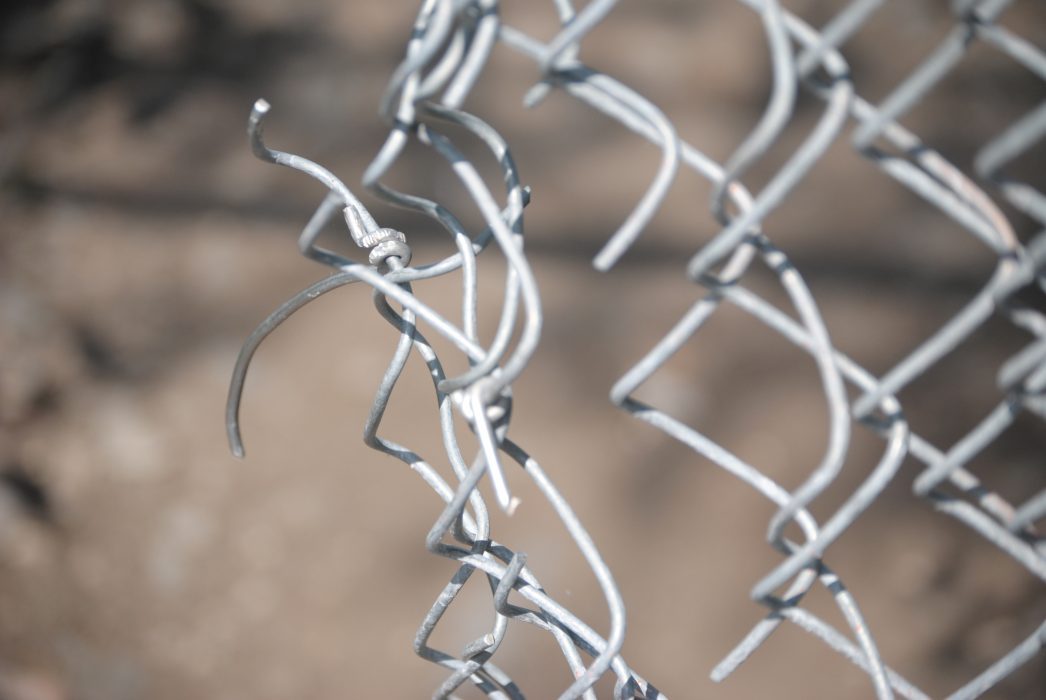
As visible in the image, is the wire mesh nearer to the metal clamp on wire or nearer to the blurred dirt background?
the metal clamp on wire

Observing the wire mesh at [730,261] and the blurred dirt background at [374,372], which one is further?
the blurred dirt background at [374,372]

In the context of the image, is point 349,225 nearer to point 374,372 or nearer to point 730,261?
point 730,261

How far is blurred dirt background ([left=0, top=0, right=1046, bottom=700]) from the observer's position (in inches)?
55.2

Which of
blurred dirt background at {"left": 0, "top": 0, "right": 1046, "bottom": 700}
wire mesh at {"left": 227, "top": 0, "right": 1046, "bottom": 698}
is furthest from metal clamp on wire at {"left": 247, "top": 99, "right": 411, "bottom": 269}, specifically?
blurred dirt background at {"left": 0, "top": 0, "right": 1046, "bottom": 700}

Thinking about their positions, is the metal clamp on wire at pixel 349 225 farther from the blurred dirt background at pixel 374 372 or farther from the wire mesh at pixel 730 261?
the blurred dirt background at pixel 374 372

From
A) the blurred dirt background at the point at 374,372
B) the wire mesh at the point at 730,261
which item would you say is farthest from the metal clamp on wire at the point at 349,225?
the blurred dirt background at the point at 374,372

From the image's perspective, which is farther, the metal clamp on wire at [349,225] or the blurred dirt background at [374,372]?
the blurred dirt background at [374,372]

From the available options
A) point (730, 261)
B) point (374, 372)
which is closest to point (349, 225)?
point (730, 261)

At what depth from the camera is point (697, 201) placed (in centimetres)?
166

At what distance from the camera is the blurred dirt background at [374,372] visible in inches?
55.2

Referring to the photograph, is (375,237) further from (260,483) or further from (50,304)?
(50,304)

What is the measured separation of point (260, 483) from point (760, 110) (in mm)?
1184

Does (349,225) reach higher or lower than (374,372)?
lower

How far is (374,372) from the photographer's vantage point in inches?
61.0
